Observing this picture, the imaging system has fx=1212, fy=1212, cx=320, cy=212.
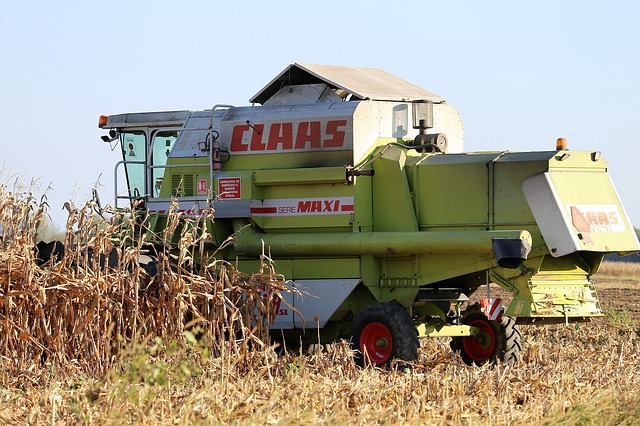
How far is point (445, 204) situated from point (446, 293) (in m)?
1.11

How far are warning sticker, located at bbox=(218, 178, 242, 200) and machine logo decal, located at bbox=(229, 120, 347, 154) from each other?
1.14 ft

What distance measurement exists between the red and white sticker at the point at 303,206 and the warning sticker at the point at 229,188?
25cm

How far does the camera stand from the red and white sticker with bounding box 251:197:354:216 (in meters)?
12.9

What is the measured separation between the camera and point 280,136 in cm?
1326

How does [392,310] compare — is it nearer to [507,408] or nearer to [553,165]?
[553,165]

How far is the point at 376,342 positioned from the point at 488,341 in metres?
1.63

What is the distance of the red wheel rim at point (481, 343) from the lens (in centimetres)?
1321

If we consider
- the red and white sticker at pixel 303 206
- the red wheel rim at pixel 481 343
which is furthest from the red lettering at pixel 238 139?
the red wheel rim at pixel 481 343

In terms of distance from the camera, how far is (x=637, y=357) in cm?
1281

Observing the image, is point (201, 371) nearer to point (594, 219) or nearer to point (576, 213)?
point (576, 213)

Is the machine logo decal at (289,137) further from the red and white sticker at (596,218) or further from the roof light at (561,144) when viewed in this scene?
the red and white sticker at (596,218)

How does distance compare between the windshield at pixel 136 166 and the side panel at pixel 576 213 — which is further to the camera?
the windshield at pixel 136 166

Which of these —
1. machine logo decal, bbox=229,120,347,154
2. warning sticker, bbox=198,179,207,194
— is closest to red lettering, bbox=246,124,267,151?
machine logo decal, bbox=229,120,347,154

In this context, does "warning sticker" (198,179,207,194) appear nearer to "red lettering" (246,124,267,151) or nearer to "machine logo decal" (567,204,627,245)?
"red lettering" (246,124,267,151)
